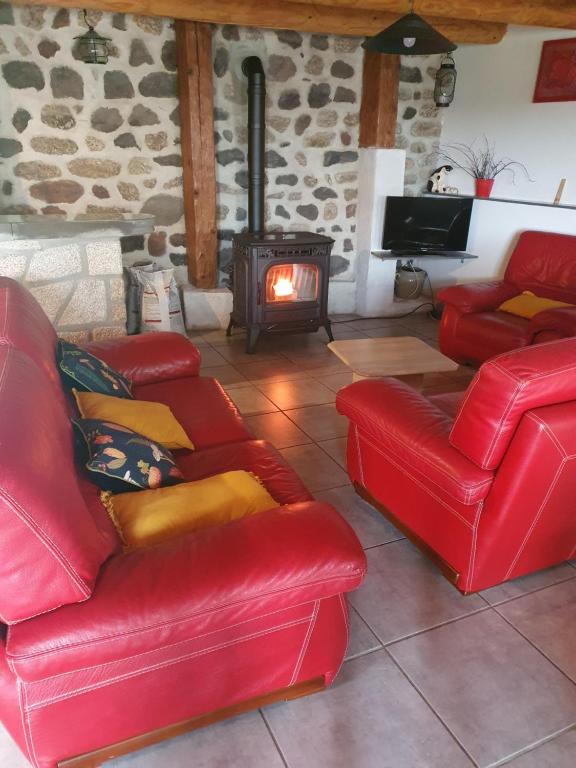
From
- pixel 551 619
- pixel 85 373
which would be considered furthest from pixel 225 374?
pixel 551 619

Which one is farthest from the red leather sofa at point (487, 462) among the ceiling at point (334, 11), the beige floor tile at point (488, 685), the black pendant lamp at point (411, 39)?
the ceiling at point (334, 11)

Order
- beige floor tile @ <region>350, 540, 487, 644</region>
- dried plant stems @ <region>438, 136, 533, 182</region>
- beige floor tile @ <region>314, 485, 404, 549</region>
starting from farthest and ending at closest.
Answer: dried plant stems @ <region>438, 136, 533, 182</region> → beige floor tile @ <region>314, 485, 404, 549</region> → beige floor tile @ <region>350, 540, 487, 644</region>

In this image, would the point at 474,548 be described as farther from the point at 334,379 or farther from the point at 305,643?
the point at 334,379

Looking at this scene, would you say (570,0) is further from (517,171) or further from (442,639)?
(442,639)

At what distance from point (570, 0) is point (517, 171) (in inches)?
45.5

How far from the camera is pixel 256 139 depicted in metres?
4.23

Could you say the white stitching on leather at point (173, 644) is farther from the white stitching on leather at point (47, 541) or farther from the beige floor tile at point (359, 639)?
the beige floor tile at point (359, 639)

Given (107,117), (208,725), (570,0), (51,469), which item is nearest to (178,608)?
(51,469)

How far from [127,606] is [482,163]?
15.4ft

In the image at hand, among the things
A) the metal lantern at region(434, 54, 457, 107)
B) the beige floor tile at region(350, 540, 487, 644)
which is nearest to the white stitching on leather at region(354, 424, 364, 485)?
the beige floor tile at region(350, 540, 487, 644)

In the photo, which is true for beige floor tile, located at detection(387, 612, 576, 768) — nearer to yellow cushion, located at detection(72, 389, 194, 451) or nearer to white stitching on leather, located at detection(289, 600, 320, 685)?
white stitching on leather, located at detection(289, 600, 320, 685)

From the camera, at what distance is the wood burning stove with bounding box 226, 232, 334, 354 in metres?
4.03

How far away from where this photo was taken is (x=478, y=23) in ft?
13.9

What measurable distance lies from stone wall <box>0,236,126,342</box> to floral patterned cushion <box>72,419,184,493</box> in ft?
5.71
